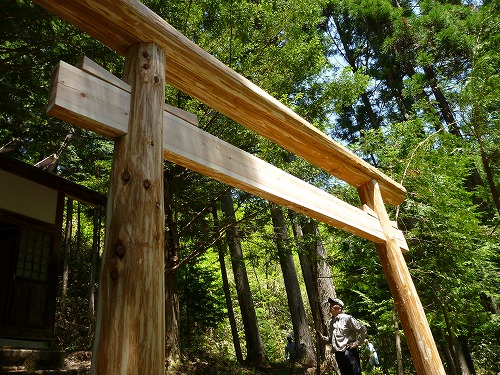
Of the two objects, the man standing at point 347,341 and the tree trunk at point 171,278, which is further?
the tree trunk at point 171,278

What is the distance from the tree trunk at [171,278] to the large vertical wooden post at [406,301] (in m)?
3.60

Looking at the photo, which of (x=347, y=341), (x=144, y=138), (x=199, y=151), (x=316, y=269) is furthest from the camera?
(x=316, y=269)

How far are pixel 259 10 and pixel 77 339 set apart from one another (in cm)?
885

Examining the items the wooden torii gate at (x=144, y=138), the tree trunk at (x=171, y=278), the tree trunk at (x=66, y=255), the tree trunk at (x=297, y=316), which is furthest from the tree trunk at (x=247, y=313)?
the wooden torii gate at (x=144, y=138)

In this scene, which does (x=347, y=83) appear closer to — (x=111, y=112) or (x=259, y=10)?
(x=259, y=10)

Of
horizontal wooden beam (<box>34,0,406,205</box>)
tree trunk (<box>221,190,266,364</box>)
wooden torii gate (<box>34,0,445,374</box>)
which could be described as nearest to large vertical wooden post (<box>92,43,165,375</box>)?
wooden torii gate (<box>34,0,445,374</box>)

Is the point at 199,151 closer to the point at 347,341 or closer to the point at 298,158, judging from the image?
the point at 347,341

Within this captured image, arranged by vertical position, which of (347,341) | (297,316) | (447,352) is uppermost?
(297,316)

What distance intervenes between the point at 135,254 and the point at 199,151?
922mm

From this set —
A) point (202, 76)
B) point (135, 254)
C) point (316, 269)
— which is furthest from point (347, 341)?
point (135, 254)

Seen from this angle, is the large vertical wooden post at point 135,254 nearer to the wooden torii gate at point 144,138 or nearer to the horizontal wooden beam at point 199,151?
the wooden torii gate at point 144,138

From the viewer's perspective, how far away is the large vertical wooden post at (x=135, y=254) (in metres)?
1.51

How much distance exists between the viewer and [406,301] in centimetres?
371

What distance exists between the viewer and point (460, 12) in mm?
12227
